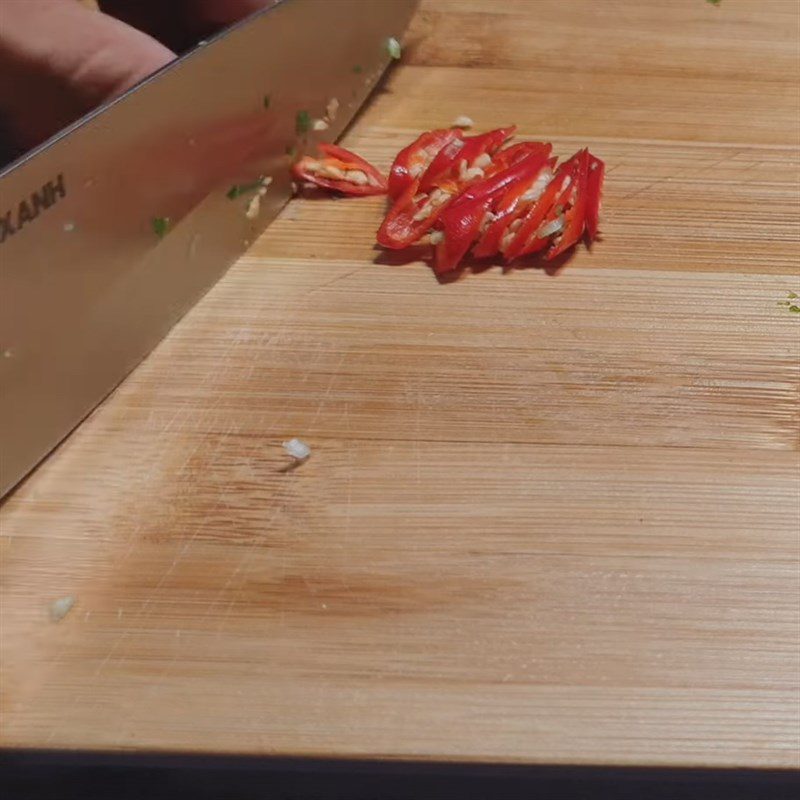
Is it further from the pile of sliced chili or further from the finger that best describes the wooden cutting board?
the finger

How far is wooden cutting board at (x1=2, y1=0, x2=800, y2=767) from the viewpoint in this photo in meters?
0.69

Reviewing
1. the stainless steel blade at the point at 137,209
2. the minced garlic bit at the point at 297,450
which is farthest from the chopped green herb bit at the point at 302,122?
the minced garlic bit at the point at 297,450

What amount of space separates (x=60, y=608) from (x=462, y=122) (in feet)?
2.93

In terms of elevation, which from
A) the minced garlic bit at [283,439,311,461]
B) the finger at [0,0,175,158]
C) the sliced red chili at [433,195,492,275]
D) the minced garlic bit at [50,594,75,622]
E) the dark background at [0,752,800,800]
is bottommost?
the dark background at [0,752,800,800]

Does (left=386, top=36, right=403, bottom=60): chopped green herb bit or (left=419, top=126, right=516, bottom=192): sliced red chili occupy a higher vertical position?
(left=386, top=36, right=403, bottom=60): chopped green herb bit

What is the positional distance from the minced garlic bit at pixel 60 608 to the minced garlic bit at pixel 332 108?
2.57 ft

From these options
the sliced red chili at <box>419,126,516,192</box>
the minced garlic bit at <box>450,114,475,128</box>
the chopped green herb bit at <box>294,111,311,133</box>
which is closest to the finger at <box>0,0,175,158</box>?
the chopped green herb bit at <box>294,111,311,133</box>

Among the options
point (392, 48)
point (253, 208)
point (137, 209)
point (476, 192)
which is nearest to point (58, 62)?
point (137, 209)

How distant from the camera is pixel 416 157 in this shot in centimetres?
118

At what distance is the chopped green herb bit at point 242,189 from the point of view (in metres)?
1.06

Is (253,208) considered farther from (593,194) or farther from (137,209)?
(593,194)

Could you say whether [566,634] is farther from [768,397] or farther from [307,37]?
[307,37]

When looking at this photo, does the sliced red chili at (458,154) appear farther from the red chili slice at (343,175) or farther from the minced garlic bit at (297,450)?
the minced garlic bit at (297,450)

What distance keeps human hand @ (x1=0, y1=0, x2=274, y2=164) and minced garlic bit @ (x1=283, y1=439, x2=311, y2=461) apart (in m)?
0.43
